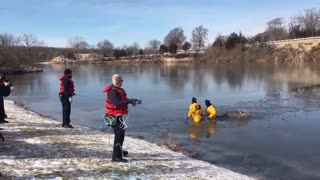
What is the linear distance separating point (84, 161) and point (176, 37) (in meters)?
140

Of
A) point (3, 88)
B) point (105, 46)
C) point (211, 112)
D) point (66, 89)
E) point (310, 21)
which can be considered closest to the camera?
point (3, 88)

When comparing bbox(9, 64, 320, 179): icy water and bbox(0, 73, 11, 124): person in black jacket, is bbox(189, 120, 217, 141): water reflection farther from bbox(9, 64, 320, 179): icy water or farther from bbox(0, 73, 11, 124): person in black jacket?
bbox(0, 73, 11, 124): person in black jacket

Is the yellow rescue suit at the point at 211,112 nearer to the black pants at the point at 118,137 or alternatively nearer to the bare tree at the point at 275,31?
the black pants at the point at 118,137

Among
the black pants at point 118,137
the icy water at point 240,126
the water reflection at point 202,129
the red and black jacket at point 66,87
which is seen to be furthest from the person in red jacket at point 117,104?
the water reflection at point 202,129

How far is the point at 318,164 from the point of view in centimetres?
1202

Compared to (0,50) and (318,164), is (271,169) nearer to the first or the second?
(318,164)

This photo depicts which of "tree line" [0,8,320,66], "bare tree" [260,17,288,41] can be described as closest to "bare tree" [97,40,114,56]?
"tree line" [0,8,320,66]

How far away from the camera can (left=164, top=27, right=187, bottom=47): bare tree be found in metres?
147

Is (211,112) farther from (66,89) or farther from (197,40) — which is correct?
(197,40)

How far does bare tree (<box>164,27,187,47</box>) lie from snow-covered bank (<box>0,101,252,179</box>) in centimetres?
13363

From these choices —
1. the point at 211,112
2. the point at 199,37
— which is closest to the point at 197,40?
the point at 199,37

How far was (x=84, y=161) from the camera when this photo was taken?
9898 millimetres

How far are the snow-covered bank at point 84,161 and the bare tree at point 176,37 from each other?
13363 cm

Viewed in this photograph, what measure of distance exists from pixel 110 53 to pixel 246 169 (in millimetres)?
156791
